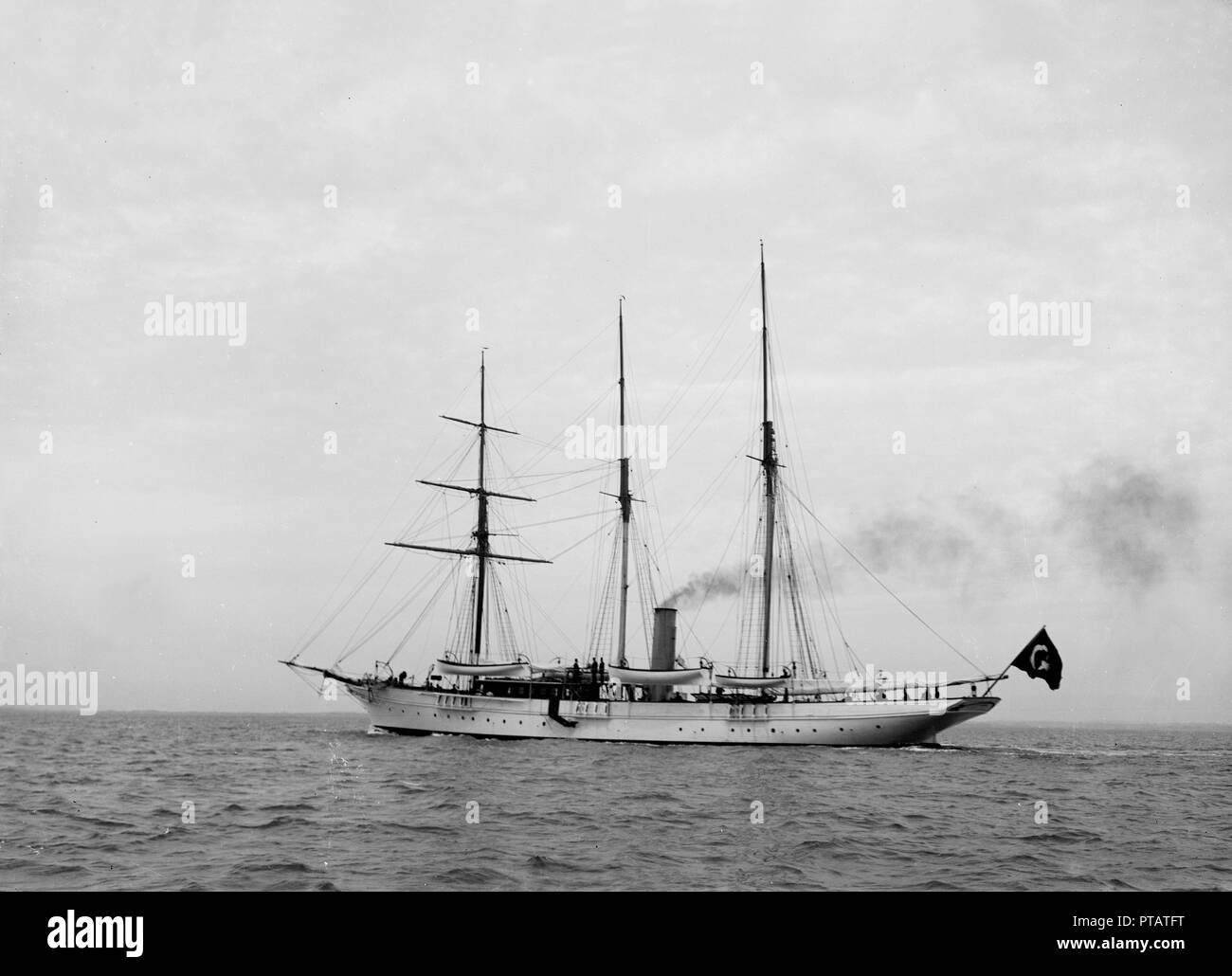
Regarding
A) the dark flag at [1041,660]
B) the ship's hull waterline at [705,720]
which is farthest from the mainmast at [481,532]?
the dark flag at [1041,660]

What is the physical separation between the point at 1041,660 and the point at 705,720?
78.1ft

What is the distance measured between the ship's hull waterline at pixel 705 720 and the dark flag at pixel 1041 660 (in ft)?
51.6

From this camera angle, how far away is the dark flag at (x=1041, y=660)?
148ft

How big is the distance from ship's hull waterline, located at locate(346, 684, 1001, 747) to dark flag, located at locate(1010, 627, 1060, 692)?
15.7 metres

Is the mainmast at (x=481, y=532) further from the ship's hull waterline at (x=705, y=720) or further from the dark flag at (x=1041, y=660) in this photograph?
the dark flag at (x=1041, y=660)

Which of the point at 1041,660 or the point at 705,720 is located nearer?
the point at 1041,660

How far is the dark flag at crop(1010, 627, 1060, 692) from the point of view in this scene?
45156 mm

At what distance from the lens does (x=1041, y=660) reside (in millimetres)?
45312

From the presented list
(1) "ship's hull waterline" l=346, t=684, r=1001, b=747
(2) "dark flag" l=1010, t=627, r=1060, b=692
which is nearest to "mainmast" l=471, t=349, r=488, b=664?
(1) "ship's hull waterline" l=346, t=684, r=1001, b=747

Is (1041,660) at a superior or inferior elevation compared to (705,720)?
superior

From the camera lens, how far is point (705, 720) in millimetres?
63062
